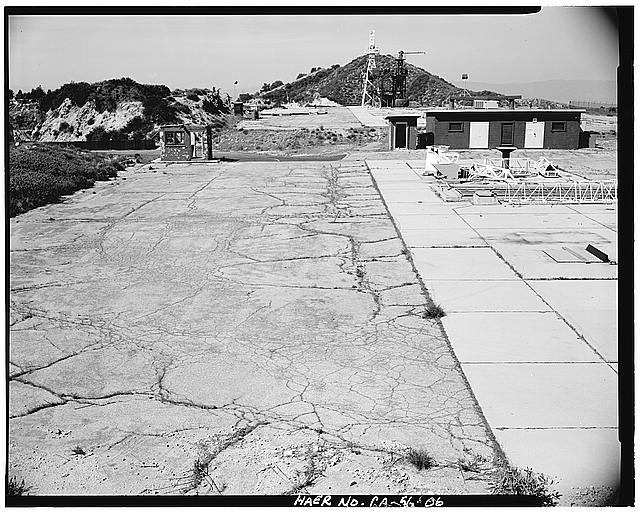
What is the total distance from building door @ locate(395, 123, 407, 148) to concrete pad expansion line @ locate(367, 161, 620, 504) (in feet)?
49.6

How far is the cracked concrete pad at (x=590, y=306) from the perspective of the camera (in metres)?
5.98

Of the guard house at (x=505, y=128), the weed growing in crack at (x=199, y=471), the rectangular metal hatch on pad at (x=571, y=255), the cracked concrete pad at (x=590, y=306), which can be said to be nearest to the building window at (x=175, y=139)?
the guard house at (x=505, y=128)

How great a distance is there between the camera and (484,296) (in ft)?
24.1

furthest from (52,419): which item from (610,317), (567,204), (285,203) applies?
(567,204)

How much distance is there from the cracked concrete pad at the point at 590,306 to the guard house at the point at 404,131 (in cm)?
1887

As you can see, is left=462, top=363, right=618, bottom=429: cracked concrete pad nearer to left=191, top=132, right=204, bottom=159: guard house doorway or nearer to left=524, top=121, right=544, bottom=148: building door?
left=191, top=132, right=204, bottom=159: guard house doorway

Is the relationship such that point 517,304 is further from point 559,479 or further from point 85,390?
point 85,390

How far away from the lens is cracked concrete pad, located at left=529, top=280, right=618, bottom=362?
5977 mm

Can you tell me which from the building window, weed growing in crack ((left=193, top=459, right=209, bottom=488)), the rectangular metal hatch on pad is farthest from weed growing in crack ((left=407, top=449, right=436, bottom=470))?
the building window

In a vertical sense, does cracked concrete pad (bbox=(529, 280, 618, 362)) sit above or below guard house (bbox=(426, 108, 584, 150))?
below

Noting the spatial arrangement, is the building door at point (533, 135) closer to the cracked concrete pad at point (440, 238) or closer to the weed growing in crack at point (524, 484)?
the cracked concrete pad at point (440, 238)

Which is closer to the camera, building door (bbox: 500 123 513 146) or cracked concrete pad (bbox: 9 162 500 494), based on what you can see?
cracked concrete pad (bbox: 9 162 500 494)

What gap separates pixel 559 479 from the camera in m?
3.80

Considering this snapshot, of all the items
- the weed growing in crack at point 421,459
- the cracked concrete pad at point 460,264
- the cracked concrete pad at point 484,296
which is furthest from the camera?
the cracked concrete pad at point 460,264
